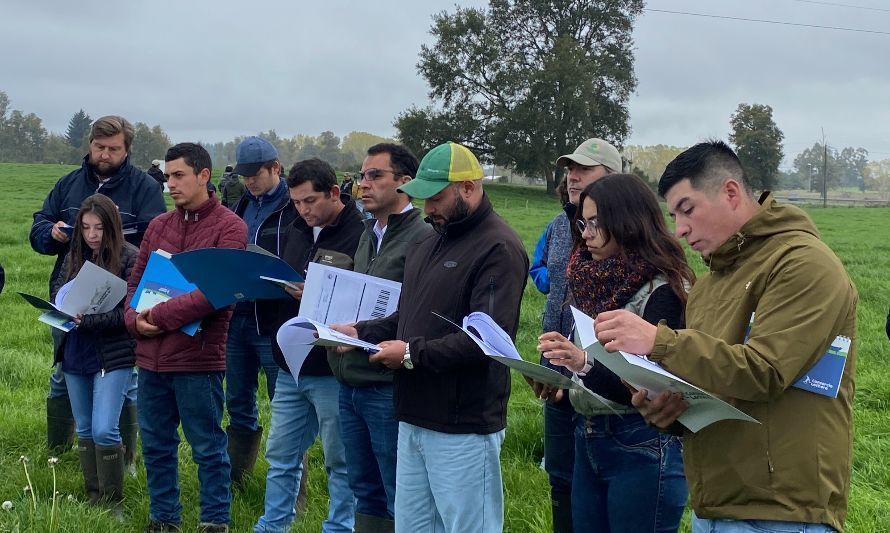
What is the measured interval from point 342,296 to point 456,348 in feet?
3.33

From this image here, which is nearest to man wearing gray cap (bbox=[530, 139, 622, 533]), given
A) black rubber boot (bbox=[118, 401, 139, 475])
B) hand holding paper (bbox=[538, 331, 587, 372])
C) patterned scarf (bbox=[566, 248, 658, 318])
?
patterned scarf (bbox=[566, 248, 658, 318])

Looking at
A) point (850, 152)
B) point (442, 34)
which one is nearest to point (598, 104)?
point (442, 34)

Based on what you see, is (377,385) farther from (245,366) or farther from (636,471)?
→ (245,366)

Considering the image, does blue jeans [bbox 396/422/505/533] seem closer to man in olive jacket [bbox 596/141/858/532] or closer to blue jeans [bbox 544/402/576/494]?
blue jeans [bbox 544/402/576/494]

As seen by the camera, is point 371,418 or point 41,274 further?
point 41,274

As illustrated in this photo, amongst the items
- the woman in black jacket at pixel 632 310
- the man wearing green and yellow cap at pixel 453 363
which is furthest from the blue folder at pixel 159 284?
the woman in black jacket at pixel 632 310

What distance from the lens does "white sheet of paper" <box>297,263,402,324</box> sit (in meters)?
4.55

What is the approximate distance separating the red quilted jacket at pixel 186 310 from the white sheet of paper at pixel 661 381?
303 centimetres

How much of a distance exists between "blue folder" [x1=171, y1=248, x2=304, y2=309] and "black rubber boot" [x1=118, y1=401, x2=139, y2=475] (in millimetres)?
1949

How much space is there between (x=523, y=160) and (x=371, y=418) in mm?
46203

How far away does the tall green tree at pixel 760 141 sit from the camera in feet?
198

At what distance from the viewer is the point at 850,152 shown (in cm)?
→ 16988

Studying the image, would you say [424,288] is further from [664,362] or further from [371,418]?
[664,362]

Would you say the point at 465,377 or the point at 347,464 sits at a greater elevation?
the point at 465,377
